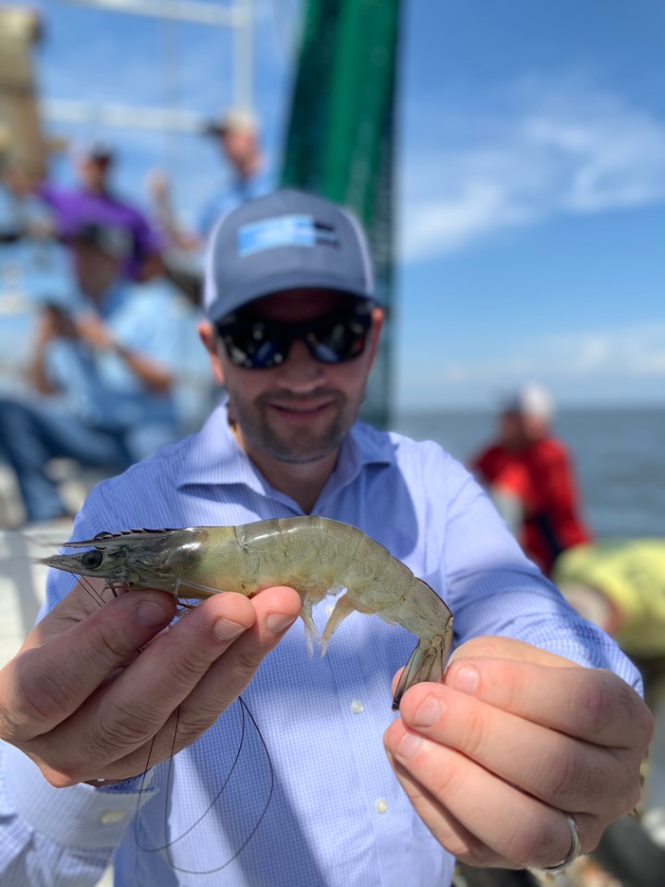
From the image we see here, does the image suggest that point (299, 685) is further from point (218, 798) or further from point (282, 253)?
point (282, 253)

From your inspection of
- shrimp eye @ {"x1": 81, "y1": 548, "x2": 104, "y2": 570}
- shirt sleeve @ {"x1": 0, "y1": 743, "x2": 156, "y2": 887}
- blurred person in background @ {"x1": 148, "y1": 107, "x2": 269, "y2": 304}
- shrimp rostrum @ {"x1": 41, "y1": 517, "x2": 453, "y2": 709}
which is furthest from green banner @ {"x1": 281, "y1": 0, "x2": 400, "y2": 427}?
shirt sleeve @ {"x1": 0, "y1": 743, "x2": 156, "y2": 887}

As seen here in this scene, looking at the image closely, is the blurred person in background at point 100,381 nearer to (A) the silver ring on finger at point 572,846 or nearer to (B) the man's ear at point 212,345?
(B) the man's ear at point 212,345

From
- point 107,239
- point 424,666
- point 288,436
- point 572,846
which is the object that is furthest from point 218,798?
point 107,239

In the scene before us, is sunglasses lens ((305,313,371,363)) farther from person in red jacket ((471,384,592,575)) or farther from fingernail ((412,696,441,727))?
person in red jacket ((471,384,592,575))

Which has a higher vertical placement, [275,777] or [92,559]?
[92,559]

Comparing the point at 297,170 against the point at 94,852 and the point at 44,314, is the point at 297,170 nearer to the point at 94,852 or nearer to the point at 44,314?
the point at 44,314

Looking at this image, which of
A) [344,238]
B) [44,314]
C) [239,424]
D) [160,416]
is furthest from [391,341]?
[44,314]

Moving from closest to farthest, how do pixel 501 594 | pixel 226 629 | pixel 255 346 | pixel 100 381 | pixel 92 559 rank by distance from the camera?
pixel 226 629 → pixel 92 559 → pixel 501 594 → pixel 255 346 → pixel 100 381
